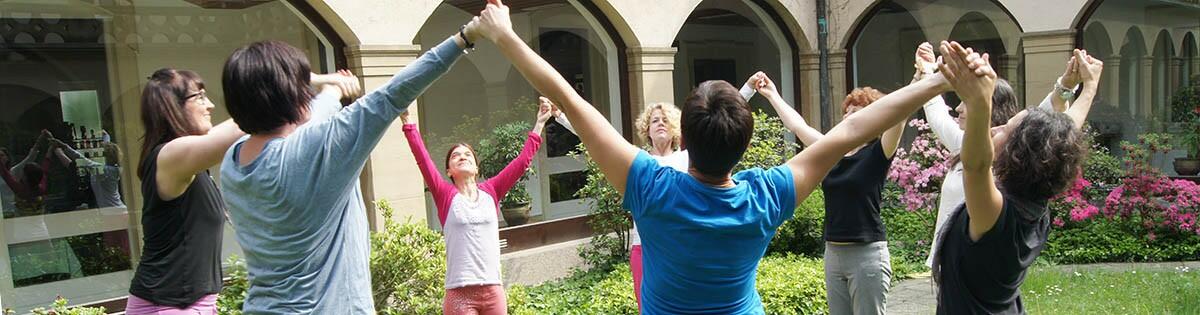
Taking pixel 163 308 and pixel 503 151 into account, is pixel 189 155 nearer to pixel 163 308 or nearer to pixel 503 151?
pixel 163 308

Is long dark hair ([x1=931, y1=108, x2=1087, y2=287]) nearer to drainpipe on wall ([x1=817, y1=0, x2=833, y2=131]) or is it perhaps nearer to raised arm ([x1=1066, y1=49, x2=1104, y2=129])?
raised arm ([x1=1066, y1=49, x2=1104, y2=129])

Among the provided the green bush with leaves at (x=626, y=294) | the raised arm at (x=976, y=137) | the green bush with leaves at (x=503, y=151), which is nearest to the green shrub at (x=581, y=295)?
the green bush with leaves at (x=626, y=294)

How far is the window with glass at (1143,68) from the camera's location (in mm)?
11234

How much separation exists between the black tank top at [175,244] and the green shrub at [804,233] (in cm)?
696

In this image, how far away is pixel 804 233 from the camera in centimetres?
948

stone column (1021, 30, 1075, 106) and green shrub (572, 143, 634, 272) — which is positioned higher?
stone column (1021, 30, 1075, 106)

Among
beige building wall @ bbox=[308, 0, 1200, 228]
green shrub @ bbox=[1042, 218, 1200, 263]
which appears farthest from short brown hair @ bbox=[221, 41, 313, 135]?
green shrub @ bbox=[1042, 218, 1200, 263]

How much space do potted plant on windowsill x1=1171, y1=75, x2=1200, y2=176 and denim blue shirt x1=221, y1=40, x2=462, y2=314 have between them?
11.2 metres

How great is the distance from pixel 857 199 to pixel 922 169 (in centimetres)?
609

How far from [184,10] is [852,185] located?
20.4ft

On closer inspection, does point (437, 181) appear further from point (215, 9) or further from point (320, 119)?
point (215, 9)

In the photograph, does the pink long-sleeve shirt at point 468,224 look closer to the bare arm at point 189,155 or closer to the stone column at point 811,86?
the bare arm at point 189,155

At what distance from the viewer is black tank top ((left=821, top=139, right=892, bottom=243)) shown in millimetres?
4332

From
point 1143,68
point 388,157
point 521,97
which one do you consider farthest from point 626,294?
point 1143,68
